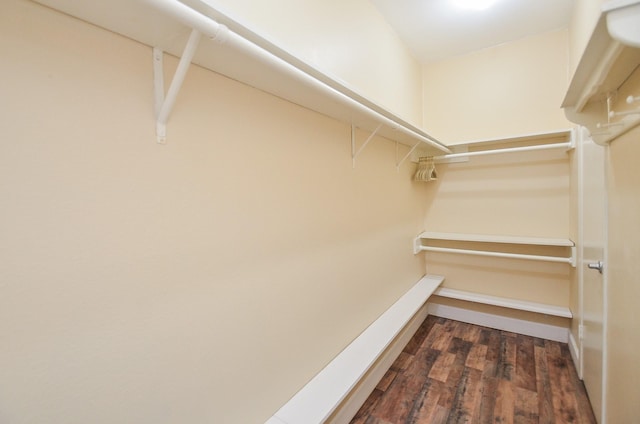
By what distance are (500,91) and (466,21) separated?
2.54ft

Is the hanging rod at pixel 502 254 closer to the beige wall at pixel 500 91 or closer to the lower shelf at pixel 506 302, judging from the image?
the lower shelf at pixel 506 302

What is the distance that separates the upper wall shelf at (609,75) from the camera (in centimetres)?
69

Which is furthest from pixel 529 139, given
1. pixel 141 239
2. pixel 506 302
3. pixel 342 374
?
pixel 141 239

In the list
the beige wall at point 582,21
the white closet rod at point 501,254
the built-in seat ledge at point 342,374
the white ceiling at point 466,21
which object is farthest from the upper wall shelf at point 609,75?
the built-in seat ledge at point 342,374

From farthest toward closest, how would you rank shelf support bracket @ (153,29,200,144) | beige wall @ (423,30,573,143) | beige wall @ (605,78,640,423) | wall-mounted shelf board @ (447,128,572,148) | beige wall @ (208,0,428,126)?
beige wall @ (423,30,573,143) < wall-mounted shelf board @ (447,128,572,148) < beige wall @ (208,0,428,126) < beige wall @ (605,78,640,423) < shelf support bracket @ (153,29,200,144)

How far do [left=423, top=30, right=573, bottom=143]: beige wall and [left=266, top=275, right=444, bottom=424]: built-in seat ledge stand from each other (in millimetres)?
1873

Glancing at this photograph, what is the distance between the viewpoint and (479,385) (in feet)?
6.32

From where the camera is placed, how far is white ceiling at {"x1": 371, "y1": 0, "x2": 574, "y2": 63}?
2.01 m

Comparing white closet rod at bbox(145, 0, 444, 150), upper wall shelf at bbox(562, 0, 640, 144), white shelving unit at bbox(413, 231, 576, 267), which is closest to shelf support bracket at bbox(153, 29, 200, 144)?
white closet rod at bbox(145, 0, 444, 150)

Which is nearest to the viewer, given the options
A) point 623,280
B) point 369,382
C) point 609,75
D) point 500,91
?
point 609,75

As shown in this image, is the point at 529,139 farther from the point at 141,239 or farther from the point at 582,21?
the point at 141,239

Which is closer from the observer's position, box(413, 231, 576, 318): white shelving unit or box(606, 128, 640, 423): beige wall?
box(606, 128, 640, 423): beige wall

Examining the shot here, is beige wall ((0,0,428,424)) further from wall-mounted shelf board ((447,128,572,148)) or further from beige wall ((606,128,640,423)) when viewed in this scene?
wall-mounted shelf board ((447,128,572,148))

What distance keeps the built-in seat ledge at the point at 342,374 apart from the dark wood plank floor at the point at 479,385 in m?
0.42
